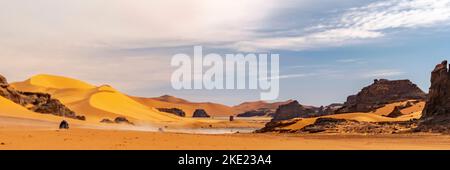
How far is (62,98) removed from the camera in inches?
4948

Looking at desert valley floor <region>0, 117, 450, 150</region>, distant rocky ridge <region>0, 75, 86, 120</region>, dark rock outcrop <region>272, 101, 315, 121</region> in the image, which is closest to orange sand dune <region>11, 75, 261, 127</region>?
dark rock outcrop <region>272, 101, 315, 121</region>

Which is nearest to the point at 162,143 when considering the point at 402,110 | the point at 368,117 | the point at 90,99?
the point at 368,117

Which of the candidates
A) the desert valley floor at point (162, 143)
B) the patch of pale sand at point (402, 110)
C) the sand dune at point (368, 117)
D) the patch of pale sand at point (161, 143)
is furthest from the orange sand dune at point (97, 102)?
the patch of pale sand at point (161, 143)

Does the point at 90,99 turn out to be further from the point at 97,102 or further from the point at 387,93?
the point at 387,93

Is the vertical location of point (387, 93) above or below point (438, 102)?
above

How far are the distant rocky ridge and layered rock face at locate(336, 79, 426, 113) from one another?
42869 millimetres

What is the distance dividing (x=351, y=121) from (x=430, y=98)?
24.6 feet

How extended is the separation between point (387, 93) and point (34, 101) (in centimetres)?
5447

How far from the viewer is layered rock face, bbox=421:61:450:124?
131ft

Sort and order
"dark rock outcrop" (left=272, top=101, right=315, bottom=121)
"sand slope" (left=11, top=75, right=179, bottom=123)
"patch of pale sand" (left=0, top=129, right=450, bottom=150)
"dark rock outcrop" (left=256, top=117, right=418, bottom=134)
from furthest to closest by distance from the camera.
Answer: "dark rock outcrop" (left=272, top=101, right=315, bottom=121)
"sand slope" (left=11, top=75, right=179, bottom=123)
"dark rock outcrop" (left=256, top=117, right=418, bottom=134)
"patch of pale sand" (left=0, top=129, right=450, bottom=150)

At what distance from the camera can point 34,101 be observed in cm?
7388

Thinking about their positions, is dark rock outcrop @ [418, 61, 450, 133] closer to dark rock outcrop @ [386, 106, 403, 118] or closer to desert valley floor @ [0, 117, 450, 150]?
desert valley floor @ [0, 117, 450, 150]
